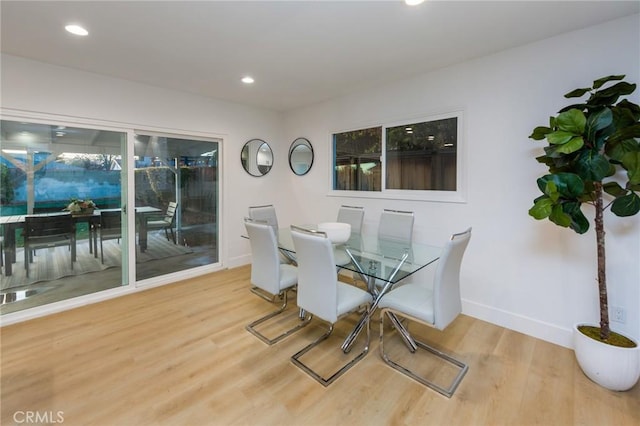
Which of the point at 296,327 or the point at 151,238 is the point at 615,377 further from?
the point at 151,238

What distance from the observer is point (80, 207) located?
332 centimetres

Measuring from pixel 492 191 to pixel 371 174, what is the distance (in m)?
1.56

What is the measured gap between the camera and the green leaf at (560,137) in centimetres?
197

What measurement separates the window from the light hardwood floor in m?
1.58

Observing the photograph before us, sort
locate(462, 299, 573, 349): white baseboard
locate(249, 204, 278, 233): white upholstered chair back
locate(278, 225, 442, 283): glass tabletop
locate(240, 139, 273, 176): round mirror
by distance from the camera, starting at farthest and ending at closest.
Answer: locate(240, 139, 273, 176): round mirror → locate(249, 204, 278, 233): white upholstered chair back → locate(462, 299, 573, 349): white baseboard → locate(278, 225, 442, 283): glass tabletop

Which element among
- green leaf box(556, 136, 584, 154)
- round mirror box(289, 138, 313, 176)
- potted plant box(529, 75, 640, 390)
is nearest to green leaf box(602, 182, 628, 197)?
potted plant box(529, 75, 640, 390)

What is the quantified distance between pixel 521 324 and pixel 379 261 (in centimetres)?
152

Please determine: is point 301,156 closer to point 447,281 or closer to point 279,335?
point 279,335

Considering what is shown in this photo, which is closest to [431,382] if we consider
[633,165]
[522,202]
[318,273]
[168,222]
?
[318,273]

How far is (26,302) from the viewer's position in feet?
9.94

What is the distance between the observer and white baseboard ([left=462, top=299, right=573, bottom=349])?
8.20 ft

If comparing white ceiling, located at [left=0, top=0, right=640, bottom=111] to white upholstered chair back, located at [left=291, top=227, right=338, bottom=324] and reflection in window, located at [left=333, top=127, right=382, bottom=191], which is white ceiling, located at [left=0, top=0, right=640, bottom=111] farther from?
white upholstered chair back, located at [left=291, top=227, right=338, bottom=324]

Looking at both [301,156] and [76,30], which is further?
[301,156]

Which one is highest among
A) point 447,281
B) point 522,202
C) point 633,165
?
point 633,165
